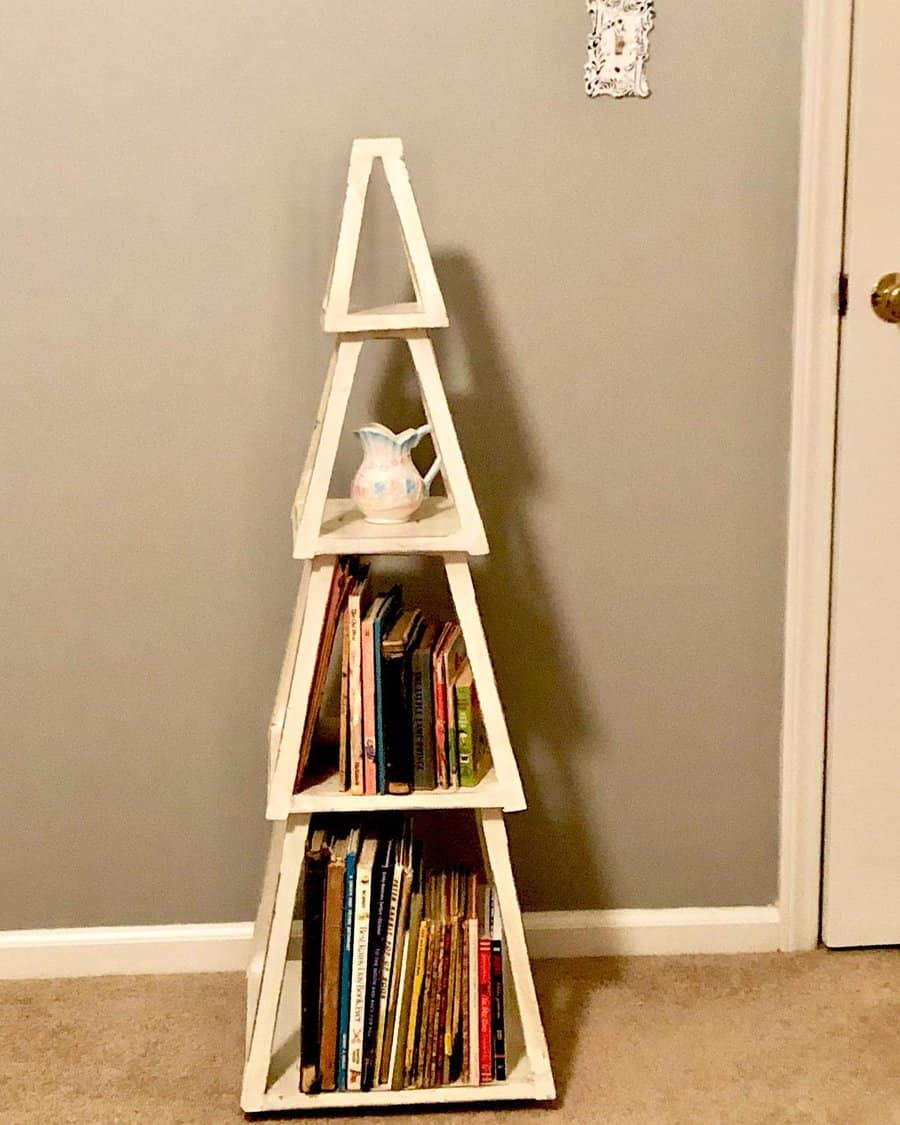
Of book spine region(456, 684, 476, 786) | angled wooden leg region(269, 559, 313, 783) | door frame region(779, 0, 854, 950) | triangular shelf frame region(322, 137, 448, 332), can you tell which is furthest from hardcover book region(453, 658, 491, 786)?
door frame region(779, 0, 854, 950)

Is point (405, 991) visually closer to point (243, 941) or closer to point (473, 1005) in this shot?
point (473, 1005)

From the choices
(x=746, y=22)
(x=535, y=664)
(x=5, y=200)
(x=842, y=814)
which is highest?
(x=746, y=22)

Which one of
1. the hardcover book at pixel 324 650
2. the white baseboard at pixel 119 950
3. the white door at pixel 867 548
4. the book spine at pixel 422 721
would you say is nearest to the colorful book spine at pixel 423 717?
the book spine at pixel 422 721

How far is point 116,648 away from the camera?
1.90 meters

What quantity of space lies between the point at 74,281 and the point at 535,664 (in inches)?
34.4

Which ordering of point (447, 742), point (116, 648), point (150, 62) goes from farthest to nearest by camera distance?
point (116, 648), point (150, 62), point (447, 742)

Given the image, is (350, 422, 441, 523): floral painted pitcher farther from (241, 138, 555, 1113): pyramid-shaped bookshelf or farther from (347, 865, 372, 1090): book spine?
(347, 865, 372, 1090): book spine

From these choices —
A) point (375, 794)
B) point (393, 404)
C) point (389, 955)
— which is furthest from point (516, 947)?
point (393, 404)

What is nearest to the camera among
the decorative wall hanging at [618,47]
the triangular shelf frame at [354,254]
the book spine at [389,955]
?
the triangular shelf frame at [354,254]

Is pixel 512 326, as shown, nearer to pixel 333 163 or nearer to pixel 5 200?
pixel 333 163

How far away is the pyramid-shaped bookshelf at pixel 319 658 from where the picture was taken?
4.96 feet

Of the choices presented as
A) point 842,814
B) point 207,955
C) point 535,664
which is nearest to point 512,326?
point 535,664

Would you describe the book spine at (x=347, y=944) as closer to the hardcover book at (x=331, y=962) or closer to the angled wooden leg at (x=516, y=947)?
the hardcover book at (x=331, y=962)

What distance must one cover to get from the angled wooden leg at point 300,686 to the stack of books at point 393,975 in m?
0.10
